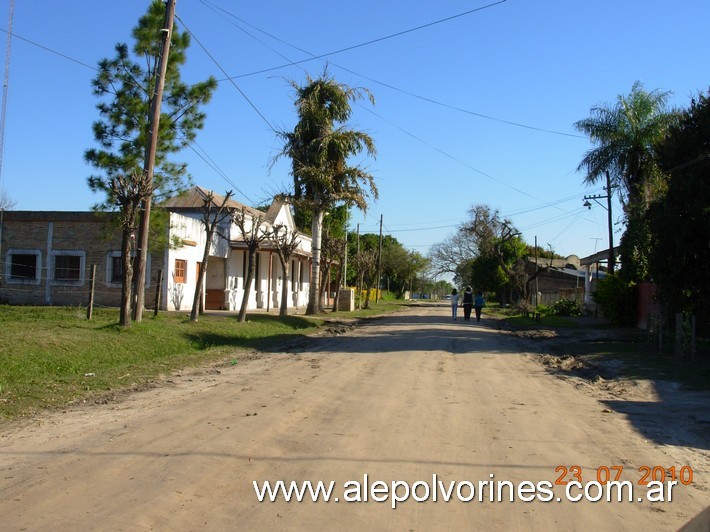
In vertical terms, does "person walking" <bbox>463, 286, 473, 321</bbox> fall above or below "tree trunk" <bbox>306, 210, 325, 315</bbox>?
below

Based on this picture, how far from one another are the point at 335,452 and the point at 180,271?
2467 cm

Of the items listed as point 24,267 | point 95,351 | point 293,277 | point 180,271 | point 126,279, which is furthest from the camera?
point 293,277

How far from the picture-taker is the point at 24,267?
1218 inches

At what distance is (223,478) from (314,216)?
2811cm

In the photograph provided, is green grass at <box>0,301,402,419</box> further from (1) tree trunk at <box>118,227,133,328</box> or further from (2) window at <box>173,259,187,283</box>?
(2) window at <box>173,259,187,283</box>

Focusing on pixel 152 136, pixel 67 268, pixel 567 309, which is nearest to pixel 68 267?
pixel 67 268

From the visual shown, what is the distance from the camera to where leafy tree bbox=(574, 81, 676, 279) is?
3066 centimetres

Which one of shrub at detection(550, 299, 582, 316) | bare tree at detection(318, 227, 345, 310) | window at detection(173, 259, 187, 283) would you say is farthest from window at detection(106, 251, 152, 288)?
shrub at detection(550, 299, 582, 316)

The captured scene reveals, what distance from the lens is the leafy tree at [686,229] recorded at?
18.2m

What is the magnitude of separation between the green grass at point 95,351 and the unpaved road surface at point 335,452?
0.90m

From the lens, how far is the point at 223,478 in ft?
20.8

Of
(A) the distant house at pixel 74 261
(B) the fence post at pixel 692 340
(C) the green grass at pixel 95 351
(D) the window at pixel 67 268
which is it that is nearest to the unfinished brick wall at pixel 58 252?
(A) the distant house at pixel 74 261

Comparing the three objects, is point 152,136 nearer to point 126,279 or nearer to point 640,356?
point 126,279

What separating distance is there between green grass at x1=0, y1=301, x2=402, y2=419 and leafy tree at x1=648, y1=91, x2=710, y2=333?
1140 centimetres
